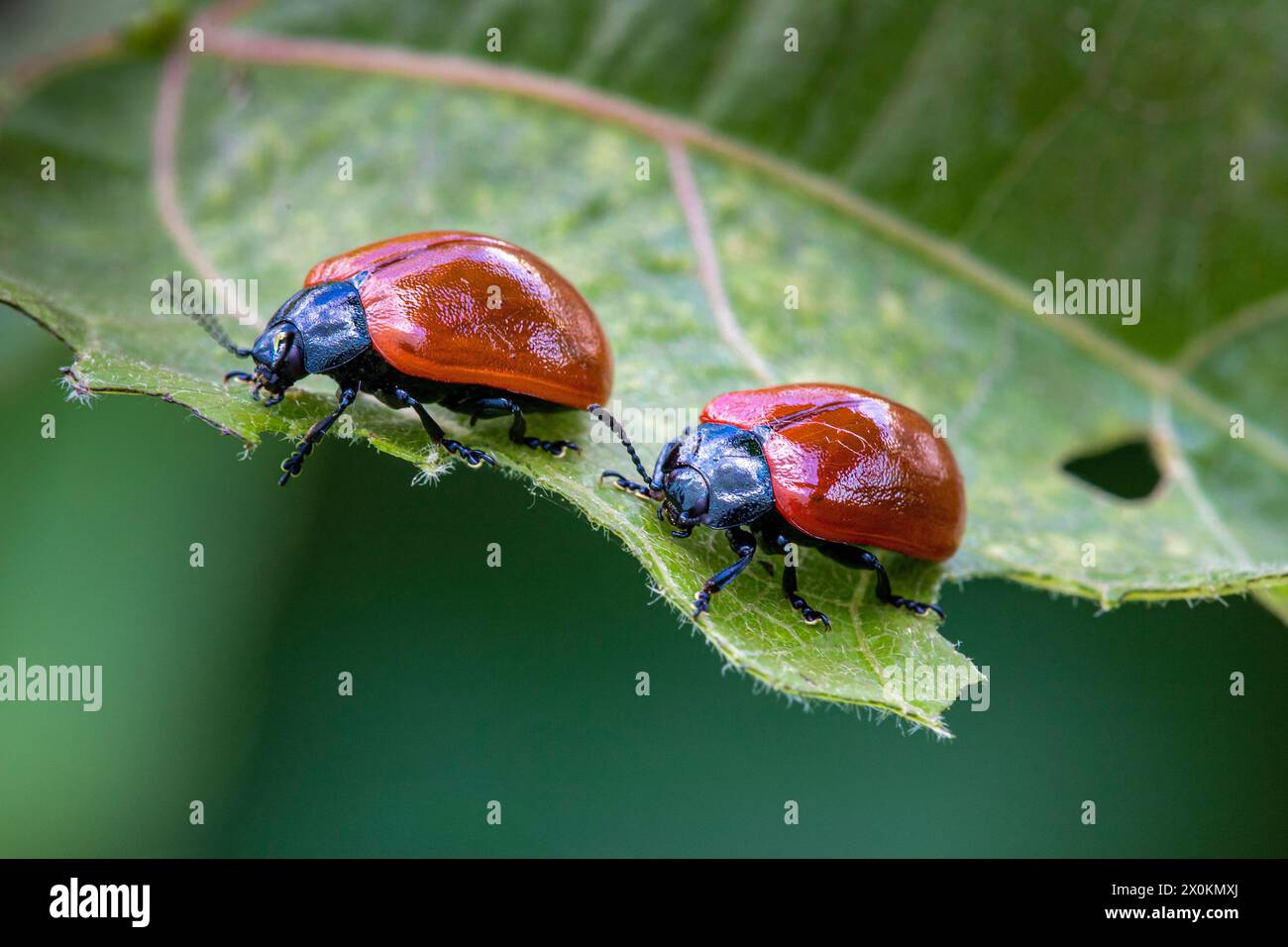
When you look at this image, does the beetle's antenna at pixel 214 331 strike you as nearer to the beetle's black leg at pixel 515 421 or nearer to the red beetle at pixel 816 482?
the beetle's black leg at pixel 515 421

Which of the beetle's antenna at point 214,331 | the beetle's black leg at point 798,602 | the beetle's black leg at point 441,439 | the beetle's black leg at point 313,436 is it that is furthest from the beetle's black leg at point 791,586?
the beetle's antenna at point 214,331

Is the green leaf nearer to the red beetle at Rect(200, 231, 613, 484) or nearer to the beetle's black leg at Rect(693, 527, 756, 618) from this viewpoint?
the red beetle at Rect(200, 231, 613, 484)

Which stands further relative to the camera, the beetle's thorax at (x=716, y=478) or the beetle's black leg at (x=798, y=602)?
the beetle's thorax at (x=716, y=478)

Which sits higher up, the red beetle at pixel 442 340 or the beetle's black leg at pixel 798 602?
the red beetle at pixel 442 340

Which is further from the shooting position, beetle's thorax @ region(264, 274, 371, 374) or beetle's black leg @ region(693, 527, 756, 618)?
beetle's thorax @ region(264, 274, 371, 374)

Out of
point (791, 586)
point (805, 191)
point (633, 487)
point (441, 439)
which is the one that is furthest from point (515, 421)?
point (805, 191)

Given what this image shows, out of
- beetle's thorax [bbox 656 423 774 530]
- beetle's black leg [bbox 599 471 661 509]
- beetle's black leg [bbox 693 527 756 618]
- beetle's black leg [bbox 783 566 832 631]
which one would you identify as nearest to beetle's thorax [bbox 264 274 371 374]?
beetle's black leg [bbox 599 471 661 509]
